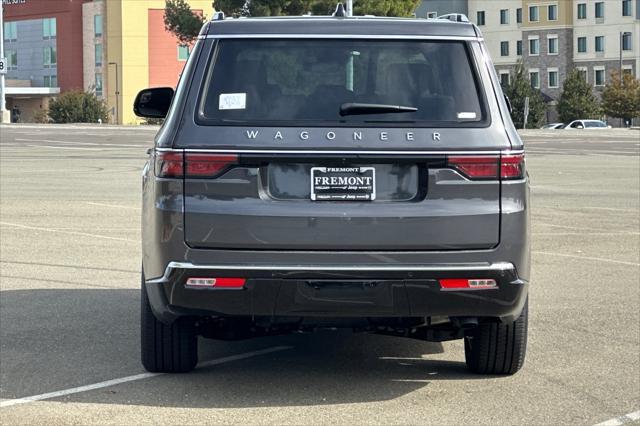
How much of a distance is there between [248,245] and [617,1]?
360 feet

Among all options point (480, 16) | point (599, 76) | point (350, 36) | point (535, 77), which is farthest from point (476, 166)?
point (480, 16)

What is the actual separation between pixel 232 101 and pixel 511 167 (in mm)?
1371

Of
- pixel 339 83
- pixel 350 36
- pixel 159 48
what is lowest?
pixel 339 83

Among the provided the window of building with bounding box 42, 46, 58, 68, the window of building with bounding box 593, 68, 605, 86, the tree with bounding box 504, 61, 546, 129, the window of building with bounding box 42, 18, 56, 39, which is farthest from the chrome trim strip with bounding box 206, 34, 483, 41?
the window of building with bounding box 42, 46, 58, 68

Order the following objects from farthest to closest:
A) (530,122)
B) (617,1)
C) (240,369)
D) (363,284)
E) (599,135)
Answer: (617,1) → (530,122) → (599,135) → (240,369) → (363,284)

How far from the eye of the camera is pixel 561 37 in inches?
4535

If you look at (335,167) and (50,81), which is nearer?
(335,167)

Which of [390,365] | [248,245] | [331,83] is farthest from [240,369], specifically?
[331,83]

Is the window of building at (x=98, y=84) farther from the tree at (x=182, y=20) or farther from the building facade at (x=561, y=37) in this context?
the tree at (x=182, y=20)

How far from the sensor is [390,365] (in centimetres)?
748

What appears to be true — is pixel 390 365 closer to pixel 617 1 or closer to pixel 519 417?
pixel 519 417

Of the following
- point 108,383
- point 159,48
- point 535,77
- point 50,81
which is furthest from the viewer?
point 535,77

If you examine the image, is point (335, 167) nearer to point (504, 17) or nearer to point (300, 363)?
point (300, 363)

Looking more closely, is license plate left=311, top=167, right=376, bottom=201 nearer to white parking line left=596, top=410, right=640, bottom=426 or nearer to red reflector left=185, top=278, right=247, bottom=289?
red reflector left=185, top=278, right=247, bottom=289
